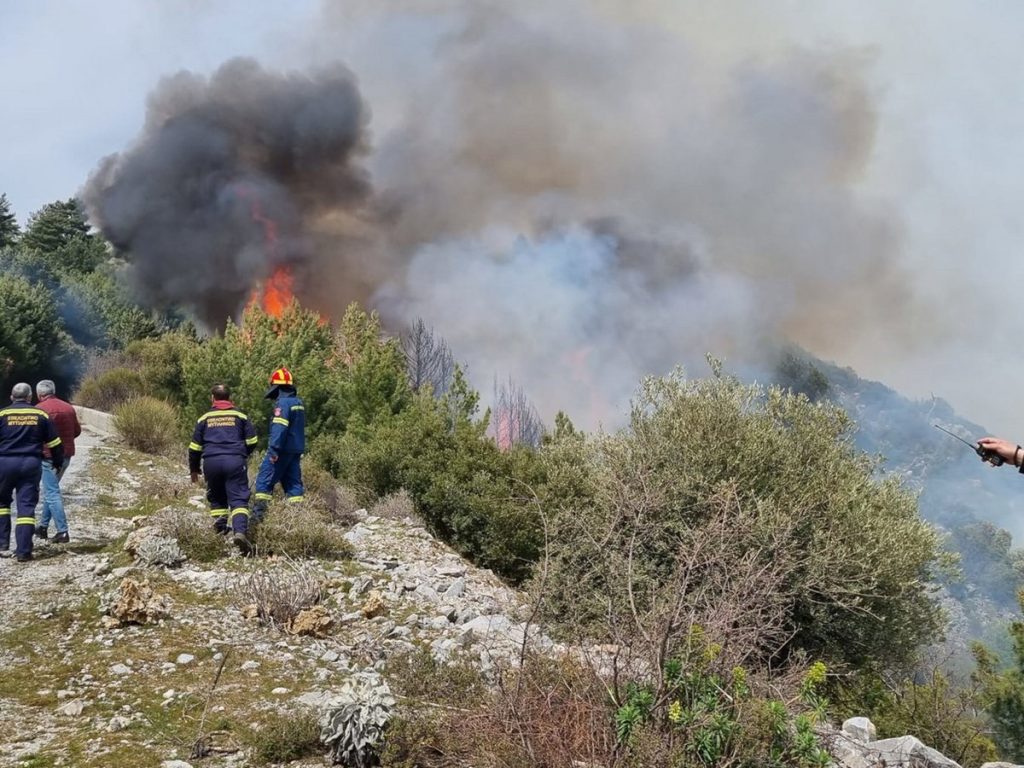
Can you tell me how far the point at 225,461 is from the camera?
7.52m

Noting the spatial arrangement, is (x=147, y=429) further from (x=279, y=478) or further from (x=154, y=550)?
(x=154, y=550)

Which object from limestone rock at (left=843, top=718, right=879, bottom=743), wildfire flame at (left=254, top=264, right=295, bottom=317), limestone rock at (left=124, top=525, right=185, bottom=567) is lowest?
limestone rock at (left=843, top=718, right=879, bottom=743)

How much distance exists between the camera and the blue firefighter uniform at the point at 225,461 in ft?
24.6

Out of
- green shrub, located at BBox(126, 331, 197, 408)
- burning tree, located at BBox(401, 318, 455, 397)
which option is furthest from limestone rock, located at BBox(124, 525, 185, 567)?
burning tree, located at BBox(401, 318, 455, 397)

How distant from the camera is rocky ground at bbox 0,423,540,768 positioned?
3.98 metres

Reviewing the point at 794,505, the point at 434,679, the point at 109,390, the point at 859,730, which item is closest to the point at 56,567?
the point at 434,679

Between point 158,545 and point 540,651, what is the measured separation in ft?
14.5

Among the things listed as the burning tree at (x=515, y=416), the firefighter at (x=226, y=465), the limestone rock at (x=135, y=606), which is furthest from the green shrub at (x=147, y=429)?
the burning tree at (x=515, y=416)

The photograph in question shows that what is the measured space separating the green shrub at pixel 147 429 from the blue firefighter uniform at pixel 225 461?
9882 mm

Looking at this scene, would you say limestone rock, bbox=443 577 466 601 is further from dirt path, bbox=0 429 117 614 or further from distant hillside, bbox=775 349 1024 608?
distant hillside, bbox=775 349 1024 608

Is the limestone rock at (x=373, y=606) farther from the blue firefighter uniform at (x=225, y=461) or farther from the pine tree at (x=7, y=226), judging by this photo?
the pine tree at (x=7, y=226)

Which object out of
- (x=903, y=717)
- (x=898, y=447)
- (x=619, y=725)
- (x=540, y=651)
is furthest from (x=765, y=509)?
(x=898, y=447)

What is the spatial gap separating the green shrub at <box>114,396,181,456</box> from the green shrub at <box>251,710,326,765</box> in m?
14.1

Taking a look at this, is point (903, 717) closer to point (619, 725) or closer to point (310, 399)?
point (619, 725)
